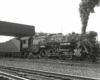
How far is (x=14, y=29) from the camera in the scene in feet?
105

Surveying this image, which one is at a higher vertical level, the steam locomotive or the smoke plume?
the smoke plume

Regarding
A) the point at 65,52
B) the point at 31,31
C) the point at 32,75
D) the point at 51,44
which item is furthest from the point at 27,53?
the point at 32,75

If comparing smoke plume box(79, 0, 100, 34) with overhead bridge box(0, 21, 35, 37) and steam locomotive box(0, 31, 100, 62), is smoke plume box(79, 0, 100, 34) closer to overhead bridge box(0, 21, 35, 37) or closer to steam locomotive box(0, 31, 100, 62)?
steam locomotive box(0, 31, 100, 62)

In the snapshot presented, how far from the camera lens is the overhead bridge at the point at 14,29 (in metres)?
30.4

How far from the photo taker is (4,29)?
99.9 feet

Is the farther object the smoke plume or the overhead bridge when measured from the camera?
the overhead bridge

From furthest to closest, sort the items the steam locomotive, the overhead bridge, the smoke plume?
the overhead bridge, the smoke plume, the steam locomotive

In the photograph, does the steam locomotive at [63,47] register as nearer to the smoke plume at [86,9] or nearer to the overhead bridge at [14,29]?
the smoke plume at [86,9]

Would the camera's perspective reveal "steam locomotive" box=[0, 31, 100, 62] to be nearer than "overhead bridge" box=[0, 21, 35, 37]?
Yes

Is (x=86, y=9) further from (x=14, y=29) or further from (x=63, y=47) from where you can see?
(x=14, y=29)

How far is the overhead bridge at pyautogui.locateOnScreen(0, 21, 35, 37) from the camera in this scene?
3045cm

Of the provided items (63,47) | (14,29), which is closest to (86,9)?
(63,47)

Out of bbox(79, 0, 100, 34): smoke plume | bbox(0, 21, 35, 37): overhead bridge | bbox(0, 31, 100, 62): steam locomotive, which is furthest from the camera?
bbox(0, 21, 35, 37): overhead bridge

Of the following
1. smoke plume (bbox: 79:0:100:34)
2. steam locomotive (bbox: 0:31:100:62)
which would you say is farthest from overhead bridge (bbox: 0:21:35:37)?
smoke plume (bbox: 79:0:100:34)
